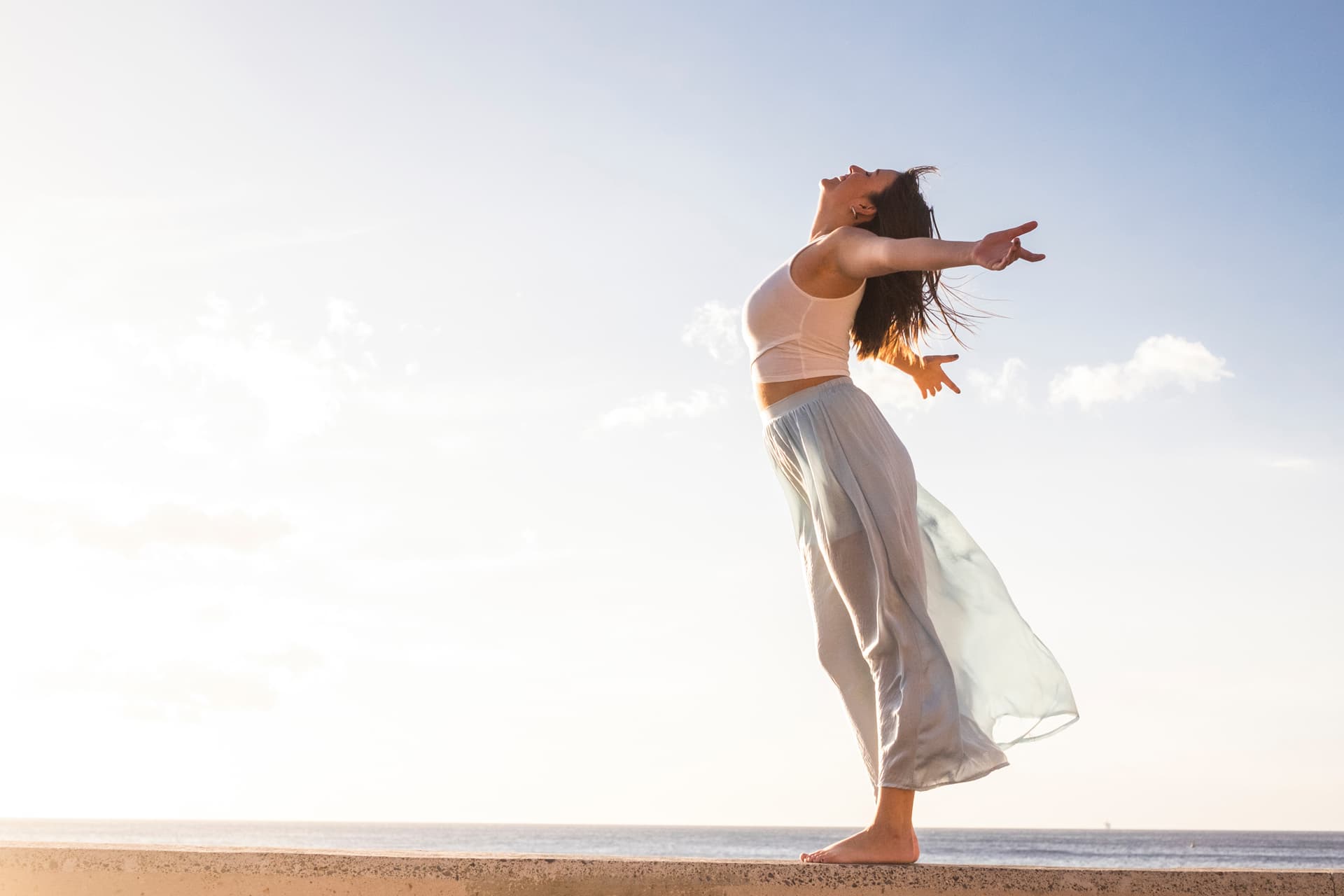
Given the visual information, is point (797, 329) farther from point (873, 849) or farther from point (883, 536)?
point (873, 849)

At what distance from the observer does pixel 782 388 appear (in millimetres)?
3713

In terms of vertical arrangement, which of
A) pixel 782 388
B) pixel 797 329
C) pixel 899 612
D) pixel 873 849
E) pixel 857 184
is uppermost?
pixel 857 184

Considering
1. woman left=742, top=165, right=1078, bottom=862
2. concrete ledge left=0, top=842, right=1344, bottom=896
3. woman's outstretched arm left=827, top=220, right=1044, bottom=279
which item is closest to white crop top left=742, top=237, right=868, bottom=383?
woman left=742, top=165, right=1078, bottom=862

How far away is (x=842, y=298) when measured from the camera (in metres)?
3.64

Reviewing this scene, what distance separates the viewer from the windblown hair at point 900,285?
3.77 meters

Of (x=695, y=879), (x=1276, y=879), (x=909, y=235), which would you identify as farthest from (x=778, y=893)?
(x=909, y=235)

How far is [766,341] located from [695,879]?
1.75 meters

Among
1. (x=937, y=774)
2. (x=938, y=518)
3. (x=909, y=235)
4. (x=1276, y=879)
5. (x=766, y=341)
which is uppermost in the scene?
(x=909, y=235)

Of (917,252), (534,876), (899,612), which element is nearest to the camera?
(534,876)

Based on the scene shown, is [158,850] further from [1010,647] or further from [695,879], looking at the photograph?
[1010,647]

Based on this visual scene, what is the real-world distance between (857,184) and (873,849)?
217 centimetres

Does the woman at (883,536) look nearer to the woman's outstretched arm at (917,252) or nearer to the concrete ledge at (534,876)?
the woman's outstretched arm at (917,252)

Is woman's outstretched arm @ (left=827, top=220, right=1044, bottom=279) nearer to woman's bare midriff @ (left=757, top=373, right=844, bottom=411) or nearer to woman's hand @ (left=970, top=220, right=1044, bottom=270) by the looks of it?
woman's hand @ (left=970, top=220, right=1044, bottom=270)

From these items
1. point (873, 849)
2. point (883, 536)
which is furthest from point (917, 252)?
point (873, 849)
